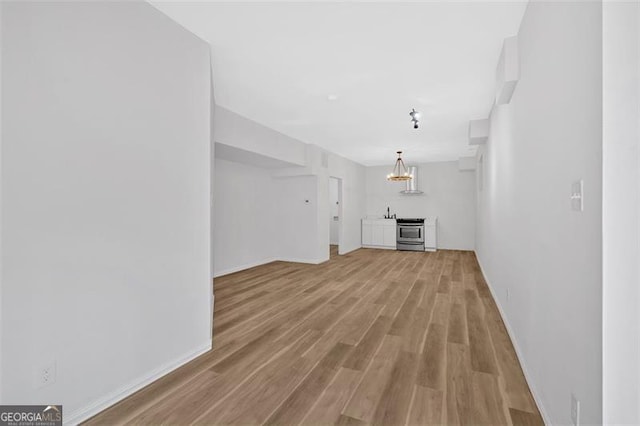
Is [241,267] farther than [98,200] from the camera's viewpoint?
Yes

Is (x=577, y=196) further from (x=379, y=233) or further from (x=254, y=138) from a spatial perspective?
(x=379, y=233)

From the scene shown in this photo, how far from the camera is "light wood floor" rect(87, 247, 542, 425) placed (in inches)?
67.7

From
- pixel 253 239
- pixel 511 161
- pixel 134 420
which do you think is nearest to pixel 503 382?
pixel 511 161

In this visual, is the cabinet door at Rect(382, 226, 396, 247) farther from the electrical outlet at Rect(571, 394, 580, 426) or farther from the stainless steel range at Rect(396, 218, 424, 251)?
the electrical outlet at Rect(571, 394, 580, 426)

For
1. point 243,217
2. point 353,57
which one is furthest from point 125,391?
point 243,217

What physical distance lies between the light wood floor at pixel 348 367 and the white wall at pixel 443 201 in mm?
4788

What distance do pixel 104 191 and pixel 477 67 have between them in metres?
3.38

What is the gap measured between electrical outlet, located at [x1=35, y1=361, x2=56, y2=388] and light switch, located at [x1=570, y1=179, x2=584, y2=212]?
2.66m

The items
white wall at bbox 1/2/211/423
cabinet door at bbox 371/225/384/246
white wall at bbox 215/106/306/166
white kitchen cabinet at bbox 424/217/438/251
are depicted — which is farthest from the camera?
cabinet door at bbox 371/225/384/246

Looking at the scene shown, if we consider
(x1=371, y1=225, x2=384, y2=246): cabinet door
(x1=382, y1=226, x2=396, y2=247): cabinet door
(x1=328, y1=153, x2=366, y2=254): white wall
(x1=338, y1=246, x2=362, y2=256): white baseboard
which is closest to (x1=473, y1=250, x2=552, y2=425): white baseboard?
(x1=338, y1=246, x2=362, y2=256): white baseboard

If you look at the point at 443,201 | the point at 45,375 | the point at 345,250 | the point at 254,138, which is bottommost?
the point at 345,250

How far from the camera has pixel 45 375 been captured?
1531 mm

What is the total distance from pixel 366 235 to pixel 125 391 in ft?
25.0

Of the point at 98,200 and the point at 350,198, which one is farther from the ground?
the point at 350,198
